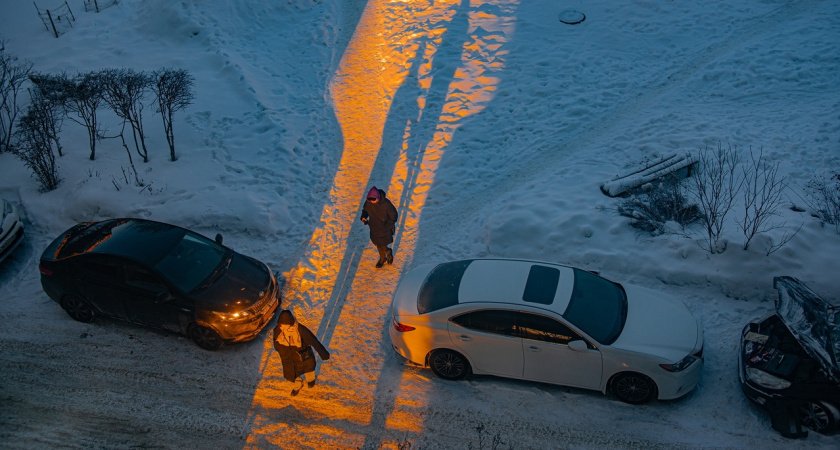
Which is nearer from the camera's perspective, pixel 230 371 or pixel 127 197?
pixel 230 371

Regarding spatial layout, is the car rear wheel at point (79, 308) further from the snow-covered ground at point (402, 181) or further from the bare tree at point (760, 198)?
the bare tree at point (760, 198)

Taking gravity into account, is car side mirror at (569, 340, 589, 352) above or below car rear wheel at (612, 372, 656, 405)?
above

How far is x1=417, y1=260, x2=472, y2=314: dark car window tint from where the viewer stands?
815 cm

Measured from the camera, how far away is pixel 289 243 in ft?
37.0

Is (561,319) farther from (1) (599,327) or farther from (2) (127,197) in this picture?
(2) (127,197)

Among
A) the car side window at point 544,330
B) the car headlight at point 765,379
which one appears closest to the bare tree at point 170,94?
the car side window at point 544,330

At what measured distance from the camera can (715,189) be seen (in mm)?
A: 10742

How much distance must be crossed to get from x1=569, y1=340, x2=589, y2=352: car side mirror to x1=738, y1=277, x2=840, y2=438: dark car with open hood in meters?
2.13

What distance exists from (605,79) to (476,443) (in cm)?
1140

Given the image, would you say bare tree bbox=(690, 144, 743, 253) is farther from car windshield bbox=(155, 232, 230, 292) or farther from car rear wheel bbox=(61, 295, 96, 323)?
car rear wheel bbox=(61, 295, 96, 323)

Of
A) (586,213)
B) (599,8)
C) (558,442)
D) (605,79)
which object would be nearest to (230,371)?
(558,442)

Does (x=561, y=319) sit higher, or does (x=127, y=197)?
(x=561, y=319)

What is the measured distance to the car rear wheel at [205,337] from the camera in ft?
28.7

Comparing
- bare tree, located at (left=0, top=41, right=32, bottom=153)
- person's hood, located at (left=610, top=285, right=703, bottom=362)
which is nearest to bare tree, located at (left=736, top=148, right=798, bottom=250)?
person's hood, located at (left=610, top=285, right=703, bottom=362)
